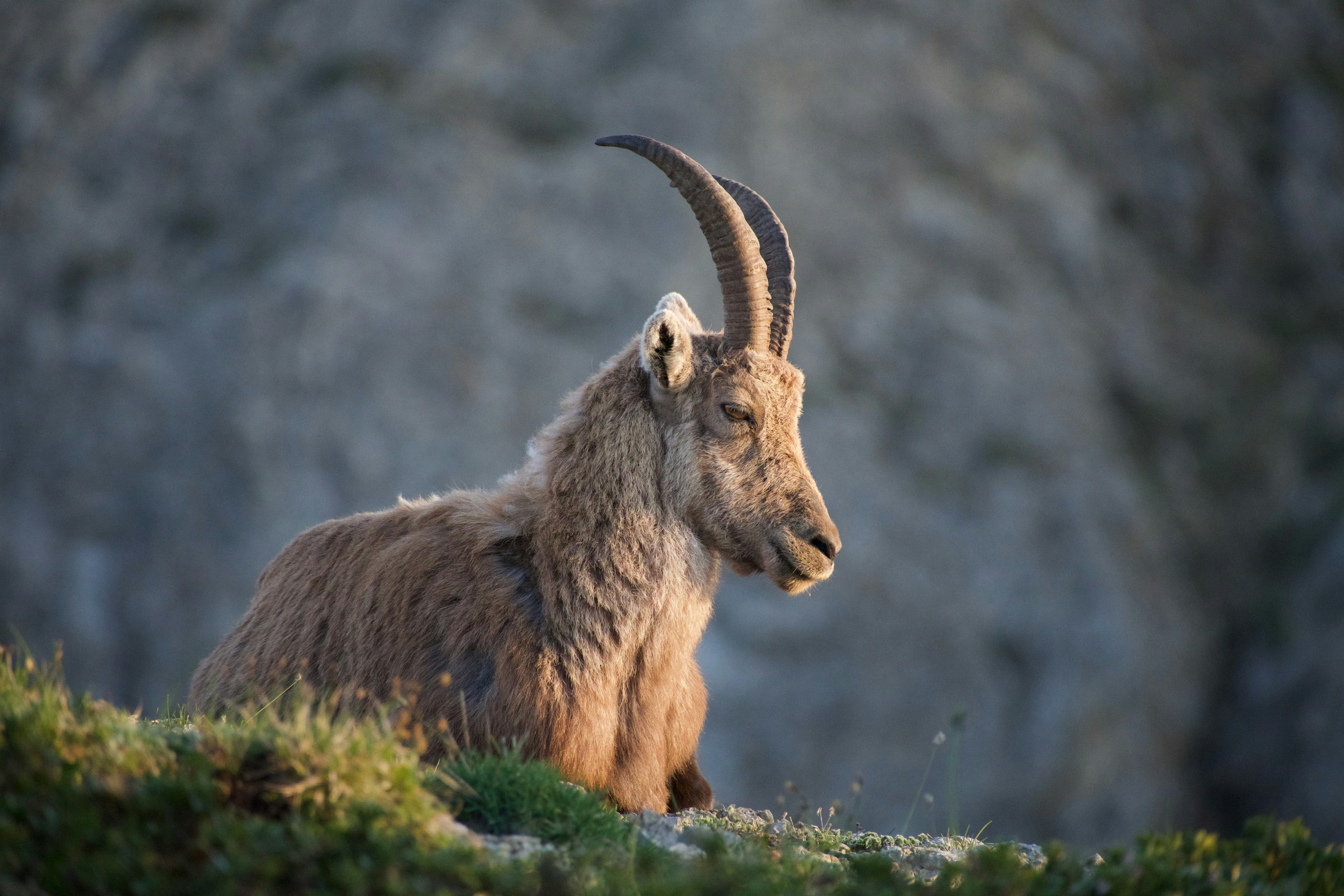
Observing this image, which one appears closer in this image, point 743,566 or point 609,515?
point 609,515

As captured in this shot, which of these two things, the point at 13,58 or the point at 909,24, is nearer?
the point at 13,58

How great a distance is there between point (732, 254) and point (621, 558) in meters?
1.65

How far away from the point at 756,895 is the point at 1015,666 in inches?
927

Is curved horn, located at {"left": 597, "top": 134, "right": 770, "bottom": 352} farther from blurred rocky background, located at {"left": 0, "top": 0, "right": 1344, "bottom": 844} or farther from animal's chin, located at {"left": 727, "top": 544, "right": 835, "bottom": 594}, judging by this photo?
blurred rocky background, located at {"left": 0, "top": 0, "right": 1344, "bottom": 844}

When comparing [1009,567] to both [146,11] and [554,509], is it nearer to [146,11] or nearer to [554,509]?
[554,509]

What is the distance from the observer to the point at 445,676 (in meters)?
4.12

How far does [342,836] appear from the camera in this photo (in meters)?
3.24

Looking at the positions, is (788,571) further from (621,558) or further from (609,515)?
(609,515)

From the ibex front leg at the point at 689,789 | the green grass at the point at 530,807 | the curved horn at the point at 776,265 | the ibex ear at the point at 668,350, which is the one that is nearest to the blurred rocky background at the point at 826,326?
the ibex front leg at the point at 689,789

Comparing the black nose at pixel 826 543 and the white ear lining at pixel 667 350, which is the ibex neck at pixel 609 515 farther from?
the black nose at pixel 826 543

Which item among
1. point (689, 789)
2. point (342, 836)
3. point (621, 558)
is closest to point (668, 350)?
point (621, 558)

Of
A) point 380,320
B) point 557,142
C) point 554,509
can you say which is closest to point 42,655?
point 380,320

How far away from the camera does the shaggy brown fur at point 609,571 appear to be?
507 centimetres

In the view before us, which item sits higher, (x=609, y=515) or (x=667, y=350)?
(x=667, y=350)
